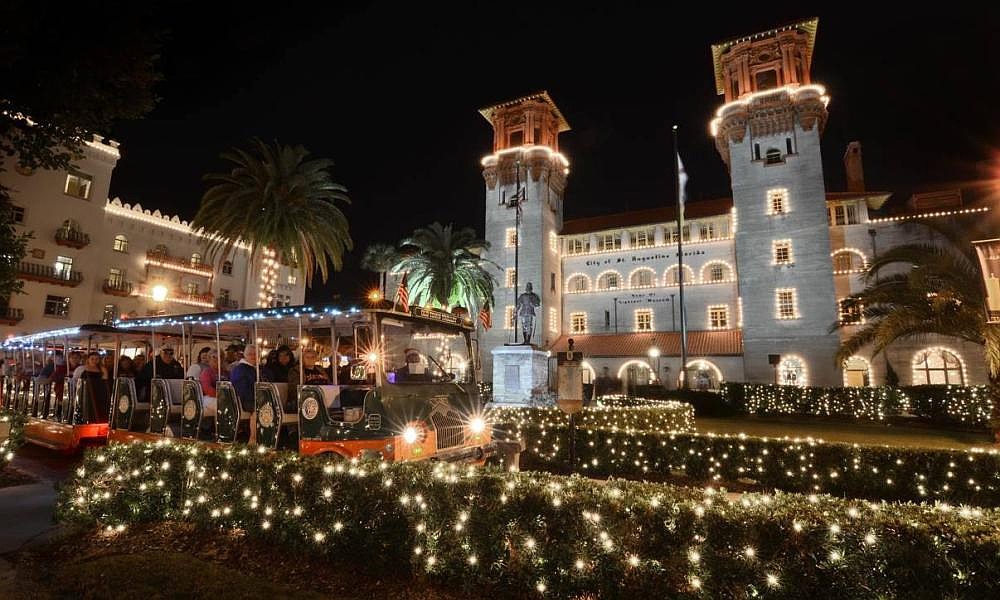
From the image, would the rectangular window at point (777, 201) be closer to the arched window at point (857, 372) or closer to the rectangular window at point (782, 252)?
the rectangular window at point (782, 252)

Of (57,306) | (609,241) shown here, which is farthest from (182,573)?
(609,241)

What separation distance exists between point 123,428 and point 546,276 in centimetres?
3519

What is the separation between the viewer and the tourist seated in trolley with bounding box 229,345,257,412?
8547 mm

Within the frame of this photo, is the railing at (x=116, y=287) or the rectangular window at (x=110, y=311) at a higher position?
the railing at (x=116, y=287)

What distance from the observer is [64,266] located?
33188 millimetres

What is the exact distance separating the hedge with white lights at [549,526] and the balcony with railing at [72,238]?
36.0m

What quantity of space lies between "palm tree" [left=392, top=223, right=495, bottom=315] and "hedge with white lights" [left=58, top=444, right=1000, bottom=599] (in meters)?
32.1

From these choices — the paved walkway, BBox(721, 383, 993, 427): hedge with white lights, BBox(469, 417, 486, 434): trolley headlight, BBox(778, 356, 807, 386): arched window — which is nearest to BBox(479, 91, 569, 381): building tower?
BBox(721, 383, 993, 427): hedge with white lights

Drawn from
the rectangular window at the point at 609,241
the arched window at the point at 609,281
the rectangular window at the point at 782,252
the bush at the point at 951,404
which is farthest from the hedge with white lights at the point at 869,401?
the rectangular window at the point at 609,241

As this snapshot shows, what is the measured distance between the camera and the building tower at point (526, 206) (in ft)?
140

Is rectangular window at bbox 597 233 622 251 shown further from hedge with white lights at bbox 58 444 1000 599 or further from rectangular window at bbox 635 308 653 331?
hedge with white lights at bbox 58 444 1000 599

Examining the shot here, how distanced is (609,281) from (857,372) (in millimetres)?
19331

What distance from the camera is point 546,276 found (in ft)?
141

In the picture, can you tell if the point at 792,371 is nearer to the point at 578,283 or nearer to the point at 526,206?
the point at 578,283
